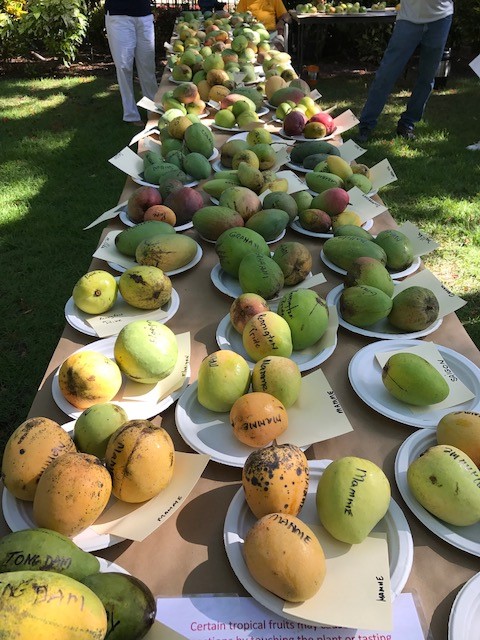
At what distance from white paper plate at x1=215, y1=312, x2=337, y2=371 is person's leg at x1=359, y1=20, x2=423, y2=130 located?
4.43 metres

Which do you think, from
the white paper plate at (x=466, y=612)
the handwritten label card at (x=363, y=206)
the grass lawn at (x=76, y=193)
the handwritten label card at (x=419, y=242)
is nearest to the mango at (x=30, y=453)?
the white paper plate at (x=466, y=612)

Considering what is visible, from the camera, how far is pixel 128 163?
253 cm

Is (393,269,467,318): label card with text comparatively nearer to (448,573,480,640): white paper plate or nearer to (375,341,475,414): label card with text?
(375,341,475,414): label card with text

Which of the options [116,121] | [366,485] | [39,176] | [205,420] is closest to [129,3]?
[116,121]

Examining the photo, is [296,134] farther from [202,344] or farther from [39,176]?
[39,176]

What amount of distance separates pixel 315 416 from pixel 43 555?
25.9 inches

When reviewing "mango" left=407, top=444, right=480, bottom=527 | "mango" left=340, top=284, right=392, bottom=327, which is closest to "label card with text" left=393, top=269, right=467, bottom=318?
"mango" left=340, top=284, right=392, bottom=327

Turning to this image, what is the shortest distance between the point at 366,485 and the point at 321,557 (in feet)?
0.53

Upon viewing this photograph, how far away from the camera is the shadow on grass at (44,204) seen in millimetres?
3020

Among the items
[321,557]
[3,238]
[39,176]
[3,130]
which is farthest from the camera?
[3,130]

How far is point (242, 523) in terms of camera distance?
967 mm

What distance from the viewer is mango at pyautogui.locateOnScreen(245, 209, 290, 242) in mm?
1855

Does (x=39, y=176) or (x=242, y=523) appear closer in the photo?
(x=242, y=523)

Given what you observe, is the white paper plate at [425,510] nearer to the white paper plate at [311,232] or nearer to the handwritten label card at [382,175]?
the white paper plate at [311,232]
